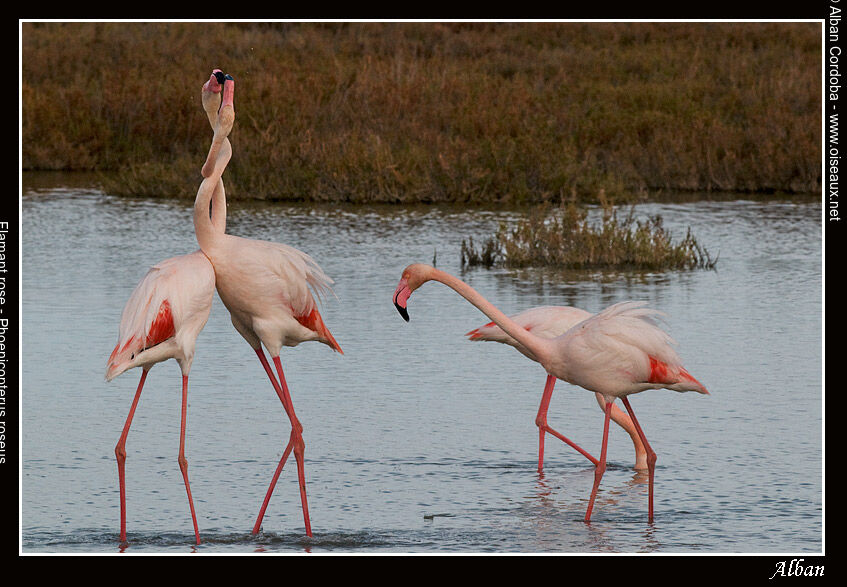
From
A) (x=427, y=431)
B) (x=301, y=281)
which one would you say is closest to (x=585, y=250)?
(x=427, y=431)

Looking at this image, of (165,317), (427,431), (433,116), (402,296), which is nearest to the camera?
(165,317)

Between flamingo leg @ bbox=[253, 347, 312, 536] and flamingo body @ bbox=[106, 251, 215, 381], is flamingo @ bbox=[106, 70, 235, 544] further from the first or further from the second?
flamingo leg @ bbox=[253, 347, 312, 536]

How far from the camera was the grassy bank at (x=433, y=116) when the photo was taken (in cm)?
1723

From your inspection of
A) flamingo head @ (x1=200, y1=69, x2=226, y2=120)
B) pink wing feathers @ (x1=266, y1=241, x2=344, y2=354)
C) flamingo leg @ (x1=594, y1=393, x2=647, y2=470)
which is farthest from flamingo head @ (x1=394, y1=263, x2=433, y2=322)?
flamingo leg @ (x1=594, y1=393, x2=647, y2=470)

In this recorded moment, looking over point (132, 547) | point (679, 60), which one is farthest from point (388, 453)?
point (679, 60)

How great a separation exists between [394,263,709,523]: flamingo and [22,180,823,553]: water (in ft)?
1.45

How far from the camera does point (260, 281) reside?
19.1ft

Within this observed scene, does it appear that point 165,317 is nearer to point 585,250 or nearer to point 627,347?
point 627,347

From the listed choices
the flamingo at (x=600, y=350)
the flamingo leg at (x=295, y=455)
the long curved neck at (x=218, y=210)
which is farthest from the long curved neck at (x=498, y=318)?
the long curved neck at (x=218, y=210)

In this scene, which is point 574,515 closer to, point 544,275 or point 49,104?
point 544,275

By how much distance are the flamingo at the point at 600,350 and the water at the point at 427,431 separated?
441mm

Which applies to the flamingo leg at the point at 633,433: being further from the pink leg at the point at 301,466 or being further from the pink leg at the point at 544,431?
the pink leg at the point at 301,466

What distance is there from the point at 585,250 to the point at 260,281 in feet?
23.1

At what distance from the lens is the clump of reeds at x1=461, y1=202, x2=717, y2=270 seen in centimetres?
1243
